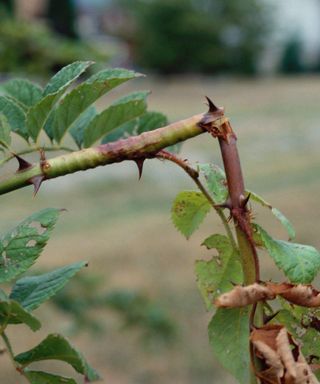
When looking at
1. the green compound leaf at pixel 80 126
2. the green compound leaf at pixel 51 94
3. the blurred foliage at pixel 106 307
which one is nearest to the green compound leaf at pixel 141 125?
the green compound leaf at pixel 80 126

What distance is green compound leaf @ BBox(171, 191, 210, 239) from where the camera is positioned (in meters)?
0.56

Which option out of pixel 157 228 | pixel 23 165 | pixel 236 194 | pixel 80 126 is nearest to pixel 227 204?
pixel 236 194

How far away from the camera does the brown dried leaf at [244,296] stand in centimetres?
42

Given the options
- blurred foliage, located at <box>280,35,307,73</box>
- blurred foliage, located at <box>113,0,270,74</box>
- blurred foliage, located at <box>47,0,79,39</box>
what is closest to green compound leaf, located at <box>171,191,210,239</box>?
blurred foliage, located at <box>47,0,79,39</box>

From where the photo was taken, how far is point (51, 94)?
535 mm

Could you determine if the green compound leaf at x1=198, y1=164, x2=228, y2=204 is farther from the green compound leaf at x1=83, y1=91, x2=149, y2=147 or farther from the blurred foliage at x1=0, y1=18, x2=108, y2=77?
the blurred foliage at x1=0, y1=18, x2=108, y2=77

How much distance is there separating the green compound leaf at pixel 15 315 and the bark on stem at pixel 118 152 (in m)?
0.07

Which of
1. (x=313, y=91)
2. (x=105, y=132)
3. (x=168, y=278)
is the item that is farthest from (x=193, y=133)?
(x=313, y=91)

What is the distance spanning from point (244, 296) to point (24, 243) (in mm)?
168

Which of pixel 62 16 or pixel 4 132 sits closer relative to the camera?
pixel 4 132

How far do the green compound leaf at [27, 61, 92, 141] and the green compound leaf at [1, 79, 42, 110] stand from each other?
0.07 m

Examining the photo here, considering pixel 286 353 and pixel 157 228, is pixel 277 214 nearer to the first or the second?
pixel 286 353

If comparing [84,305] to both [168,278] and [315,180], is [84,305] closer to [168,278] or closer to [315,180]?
[168,278]

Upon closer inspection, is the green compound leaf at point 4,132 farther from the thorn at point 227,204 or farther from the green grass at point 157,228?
the green grass at point 157,228
